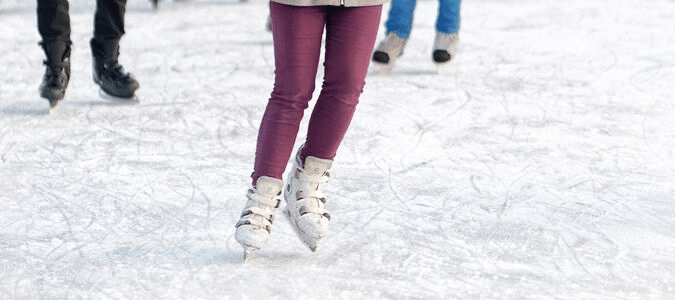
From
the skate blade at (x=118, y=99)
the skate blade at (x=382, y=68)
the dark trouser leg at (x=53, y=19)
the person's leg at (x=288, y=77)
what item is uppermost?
the person's leg at (x=288, y=77)

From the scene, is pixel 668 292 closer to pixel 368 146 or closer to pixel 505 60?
pixel 368 146

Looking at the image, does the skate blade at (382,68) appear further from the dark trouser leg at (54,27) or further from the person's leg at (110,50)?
the dark trouser leg at (54,27)

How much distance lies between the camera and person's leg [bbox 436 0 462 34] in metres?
4.90

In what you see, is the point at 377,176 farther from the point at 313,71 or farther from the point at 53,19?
the point at 53,19

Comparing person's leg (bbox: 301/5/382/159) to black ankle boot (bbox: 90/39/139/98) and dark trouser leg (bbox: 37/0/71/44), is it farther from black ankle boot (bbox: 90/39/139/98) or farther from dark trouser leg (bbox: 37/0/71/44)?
black ankle boot (bbox: 90/39/139/98)

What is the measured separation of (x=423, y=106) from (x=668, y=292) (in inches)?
77.2

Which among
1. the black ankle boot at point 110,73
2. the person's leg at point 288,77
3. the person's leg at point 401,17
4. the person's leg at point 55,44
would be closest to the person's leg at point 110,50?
the black ankle boot at point 110,73

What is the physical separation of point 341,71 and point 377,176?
0.93 meters

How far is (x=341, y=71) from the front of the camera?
2.67 metres

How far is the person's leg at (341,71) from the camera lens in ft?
8.67

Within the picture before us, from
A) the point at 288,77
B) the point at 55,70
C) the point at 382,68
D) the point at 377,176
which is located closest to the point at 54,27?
the point at 55,70

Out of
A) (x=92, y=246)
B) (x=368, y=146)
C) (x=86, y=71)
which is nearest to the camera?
(x=92, y=246)

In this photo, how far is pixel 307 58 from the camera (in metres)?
2.64

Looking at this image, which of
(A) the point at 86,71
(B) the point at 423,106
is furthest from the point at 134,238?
(A) the point at 86,71
